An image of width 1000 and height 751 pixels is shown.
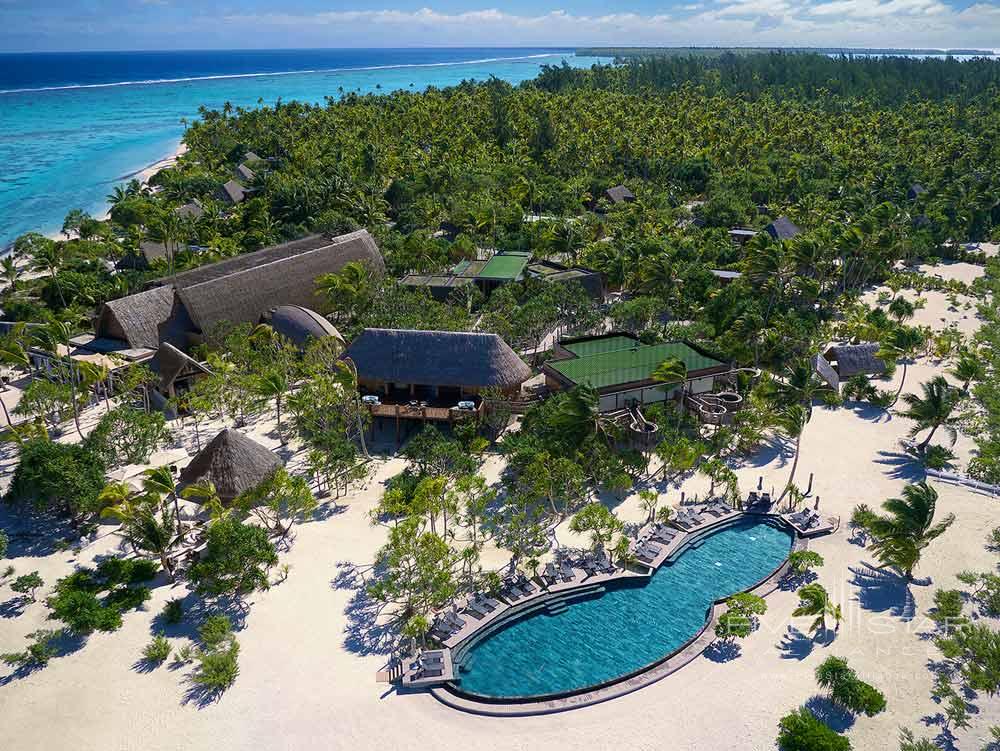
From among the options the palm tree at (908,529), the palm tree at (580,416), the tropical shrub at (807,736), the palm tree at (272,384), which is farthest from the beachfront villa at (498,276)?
the tropical shrub at (807,736)

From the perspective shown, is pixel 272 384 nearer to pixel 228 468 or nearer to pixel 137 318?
pixel 228 468

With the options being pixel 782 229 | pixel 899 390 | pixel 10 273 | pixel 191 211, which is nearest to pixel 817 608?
pixel 899 390

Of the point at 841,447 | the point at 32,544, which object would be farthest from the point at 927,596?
the point at 32,544

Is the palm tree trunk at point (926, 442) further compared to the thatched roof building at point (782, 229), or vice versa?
the thatched roof building at point (782, 229)

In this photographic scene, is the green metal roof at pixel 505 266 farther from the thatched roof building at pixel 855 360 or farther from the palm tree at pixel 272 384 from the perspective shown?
the thatched roof building at pixel 855 360

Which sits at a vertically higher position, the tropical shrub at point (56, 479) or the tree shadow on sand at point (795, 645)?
the tropical shrub at point (56, 479)

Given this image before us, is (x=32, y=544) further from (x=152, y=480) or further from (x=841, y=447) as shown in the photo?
(x=841, y=447)
